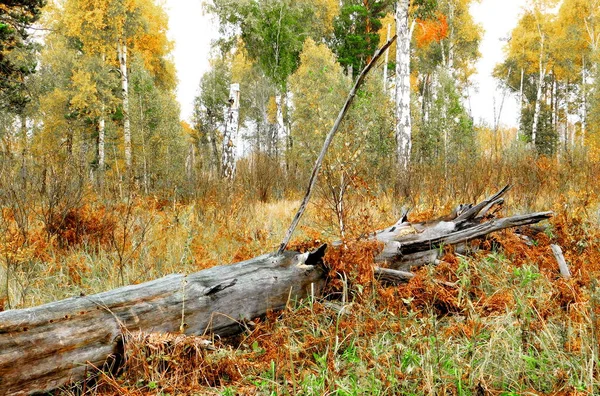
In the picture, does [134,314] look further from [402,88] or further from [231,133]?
[402,88]

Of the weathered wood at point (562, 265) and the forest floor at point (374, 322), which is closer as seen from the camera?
the forest floor at point (374, 322)

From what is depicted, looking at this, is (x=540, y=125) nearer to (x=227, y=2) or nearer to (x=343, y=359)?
(x=227, y=2)

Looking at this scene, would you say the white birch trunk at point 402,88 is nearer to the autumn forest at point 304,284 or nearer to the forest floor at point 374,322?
the autumn forest at point 304,284

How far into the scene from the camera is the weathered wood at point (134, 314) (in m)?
1.64

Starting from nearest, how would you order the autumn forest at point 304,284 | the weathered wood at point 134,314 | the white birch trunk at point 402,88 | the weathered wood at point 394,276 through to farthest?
the weathered wood at point 134,314
the autumn forest at point 304,284
the weathered wood at point 394,276
the white birch trunk at point 402,88

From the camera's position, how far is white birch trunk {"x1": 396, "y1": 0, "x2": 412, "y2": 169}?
9250mm

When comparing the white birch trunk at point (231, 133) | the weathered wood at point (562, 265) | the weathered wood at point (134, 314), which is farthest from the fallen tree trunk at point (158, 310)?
the white birch trunk at point (231, 133)

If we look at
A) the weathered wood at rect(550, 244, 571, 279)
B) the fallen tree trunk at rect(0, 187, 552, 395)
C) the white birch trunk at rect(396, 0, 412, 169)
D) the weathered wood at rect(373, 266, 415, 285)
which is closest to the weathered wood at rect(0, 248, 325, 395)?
the fallen tree trunk at rect(0, 187, 552, 395)

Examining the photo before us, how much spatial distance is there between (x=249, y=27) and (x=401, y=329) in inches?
660

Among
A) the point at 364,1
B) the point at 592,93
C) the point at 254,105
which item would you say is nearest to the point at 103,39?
the point at 364,1

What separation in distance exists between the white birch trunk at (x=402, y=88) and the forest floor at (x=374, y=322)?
5.34 meters

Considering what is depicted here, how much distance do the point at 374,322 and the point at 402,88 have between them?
843cm

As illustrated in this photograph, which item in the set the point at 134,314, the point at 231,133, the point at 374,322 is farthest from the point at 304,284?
the point at 231,133

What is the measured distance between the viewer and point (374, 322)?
2400 millimetres
